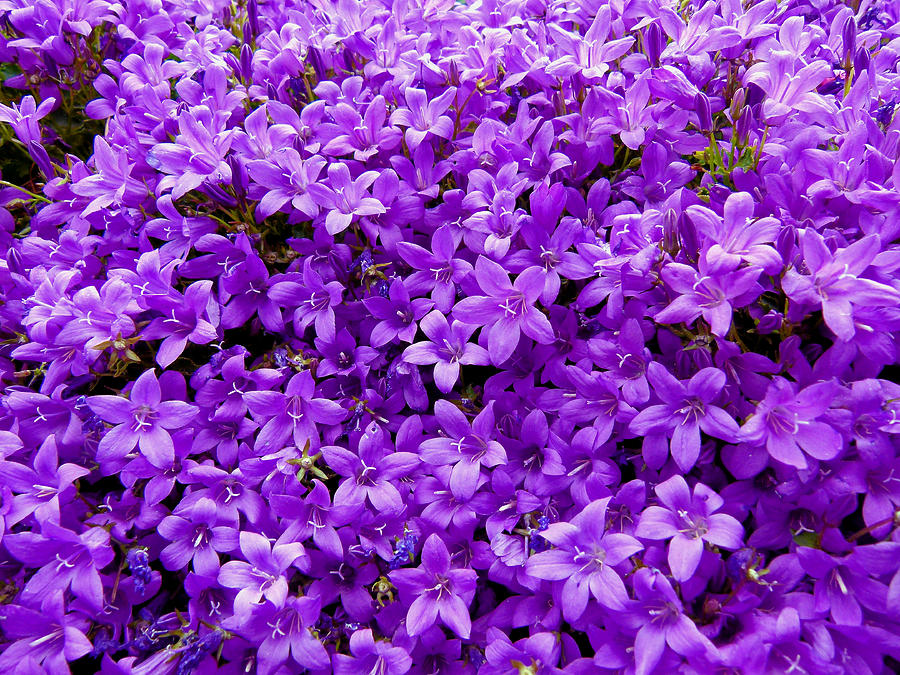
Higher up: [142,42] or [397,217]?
[142,42]

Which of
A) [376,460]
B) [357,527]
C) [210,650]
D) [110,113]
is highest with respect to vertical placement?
[110,113]

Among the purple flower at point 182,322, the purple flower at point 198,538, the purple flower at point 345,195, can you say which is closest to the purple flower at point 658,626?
the purple flower at point 198,538

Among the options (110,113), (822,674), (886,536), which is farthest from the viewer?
(110,113)

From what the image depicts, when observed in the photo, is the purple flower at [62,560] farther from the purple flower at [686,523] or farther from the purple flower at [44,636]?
the purple flower at [686,523]

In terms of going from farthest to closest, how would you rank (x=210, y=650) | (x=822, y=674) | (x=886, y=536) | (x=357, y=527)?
1. (x=357, y=527)
2. (x=210, y=650)
3. (x=886, y=536)
4. (x=822, y=674)

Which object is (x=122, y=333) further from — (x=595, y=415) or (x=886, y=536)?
(x=886, y=536)

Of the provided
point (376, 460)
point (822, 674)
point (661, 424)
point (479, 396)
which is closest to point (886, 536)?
point (822, 674)

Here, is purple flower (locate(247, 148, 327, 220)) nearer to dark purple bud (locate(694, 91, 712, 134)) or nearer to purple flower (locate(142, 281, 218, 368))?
purple flower (locate(142, 281, 218, 368))
